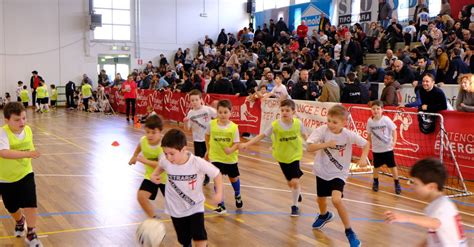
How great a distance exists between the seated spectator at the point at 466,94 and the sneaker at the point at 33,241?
25.9 ft

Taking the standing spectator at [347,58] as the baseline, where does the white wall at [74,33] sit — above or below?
above

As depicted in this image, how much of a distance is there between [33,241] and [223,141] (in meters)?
2.92

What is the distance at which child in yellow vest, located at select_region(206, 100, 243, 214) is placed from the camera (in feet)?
24.7

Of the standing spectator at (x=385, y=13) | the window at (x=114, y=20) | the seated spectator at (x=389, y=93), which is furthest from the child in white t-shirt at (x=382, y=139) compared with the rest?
the window at (x=114, y=20)

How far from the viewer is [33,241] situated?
6.06m

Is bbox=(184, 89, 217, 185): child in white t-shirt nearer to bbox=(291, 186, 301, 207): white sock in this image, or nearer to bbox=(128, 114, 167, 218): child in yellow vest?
bbox=(291, 186, 301, 207): white sock

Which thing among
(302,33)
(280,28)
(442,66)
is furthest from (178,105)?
(442,66)

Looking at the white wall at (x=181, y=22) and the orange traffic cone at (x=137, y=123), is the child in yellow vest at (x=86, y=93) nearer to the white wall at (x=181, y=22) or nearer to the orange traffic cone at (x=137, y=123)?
the white wall at (x=181, y=22)

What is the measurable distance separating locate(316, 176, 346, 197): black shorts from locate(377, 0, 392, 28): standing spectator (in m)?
17.7

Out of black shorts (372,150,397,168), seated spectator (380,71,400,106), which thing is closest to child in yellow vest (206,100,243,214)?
black shorts (372,150,397,168)

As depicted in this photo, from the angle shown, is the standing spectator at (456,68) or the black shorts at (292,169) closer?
the black shorts at (292,169)

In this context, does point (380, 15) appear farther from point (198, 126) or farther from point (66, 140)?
point (198, 126)

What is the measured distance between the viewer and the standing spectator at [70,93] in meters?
30.5

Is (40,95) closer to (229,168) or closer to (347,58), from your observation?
(347,58)
